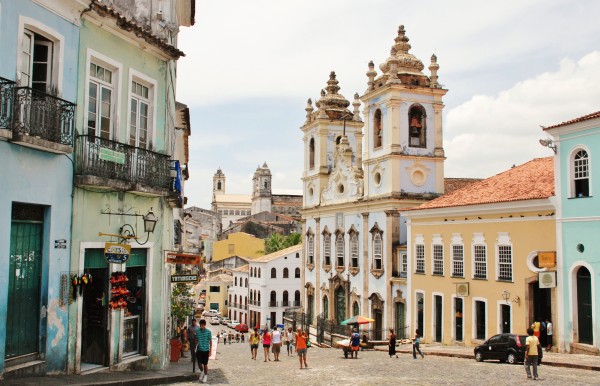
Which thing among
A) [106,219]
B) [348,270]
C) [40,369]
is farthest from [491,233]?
[40,369]

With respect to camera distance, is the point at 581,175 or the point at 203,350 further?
the point at 581,175

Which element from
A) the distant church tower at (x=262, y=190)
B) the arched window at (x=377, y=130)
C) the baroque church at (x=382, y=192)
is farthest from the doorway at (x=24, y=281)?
the distant church tower at (x=262, y=190)

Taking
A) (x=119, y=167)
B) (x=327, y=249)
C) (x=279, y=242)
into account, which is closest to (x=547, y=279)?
(x=119, y=167)

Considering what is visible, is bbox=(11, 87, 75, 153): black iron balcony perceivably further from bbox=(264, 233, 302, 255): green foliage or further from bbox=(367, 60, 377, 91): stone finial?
bbox=(264, 233, 302, 255): green foliage

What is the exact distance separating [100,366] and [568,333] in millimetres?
16973

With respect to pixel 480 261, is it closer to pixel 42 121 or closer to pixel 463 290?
pixel 463 290

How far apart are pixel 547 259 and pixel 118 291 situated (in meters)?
17.0

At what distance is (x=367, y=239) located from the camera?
40781 millimetres

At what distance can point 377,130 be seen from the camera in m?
40.6

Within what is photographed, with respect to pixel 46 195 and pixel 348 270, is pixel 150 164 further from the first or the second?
pixel 348 270

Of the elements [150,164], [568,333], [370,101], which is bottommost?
[568,333]

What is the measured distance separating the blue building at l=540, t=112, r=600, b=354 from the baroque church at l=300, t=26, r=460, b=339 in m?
12.9

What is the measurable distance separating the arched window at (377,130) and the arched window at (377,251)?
5345mm

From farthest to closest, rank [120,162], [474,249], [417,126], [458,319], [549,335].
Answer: [417,126]
[458,319]
[474,249]
[549,335]
[120,162]
